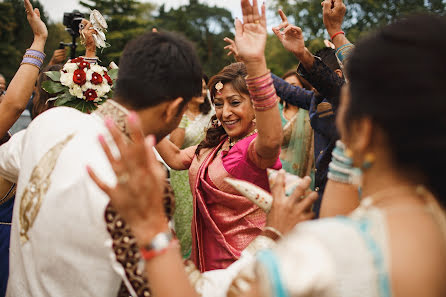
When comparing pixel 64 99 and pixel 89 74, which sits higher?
pixel 89 74

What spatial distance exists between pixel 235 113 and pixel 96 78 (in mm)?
955

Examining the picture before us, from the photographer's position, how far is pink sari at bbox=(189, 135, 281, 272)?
2.29m

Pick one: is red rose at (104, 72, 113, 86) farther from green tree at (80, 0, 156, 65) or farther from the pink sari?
green tree at (80, 0, 156, 65)

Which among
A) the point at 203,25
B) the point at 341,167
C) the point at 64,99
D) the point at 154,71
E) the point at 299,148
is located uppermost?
the point at 154,71

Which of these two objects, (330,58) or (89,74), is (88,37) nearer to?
(89,74)

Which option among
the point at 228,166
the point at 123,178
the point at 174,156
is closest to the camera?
the point at 123,178

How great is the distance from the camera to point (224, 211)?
239 cm

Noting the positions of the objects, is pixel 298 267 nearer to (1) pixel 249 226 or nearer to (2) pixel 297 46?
(1) pixel 249 226

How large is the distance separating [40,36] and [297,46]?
159cm

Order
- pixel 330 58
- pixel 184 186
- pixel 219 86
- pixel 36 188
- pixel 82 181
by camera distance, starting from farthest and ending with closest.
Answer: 1. pixel 184 186
2. pixel 330 58
3. pixel 219 86
4. pixel 36 188
5. pixel 82 181

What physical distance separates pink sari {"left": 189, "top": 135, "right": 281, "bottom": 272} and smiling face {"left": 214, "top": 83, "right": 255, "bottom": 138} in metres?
Answer: 0.15

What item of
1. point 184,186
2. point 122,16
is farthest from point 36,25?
point 122,16

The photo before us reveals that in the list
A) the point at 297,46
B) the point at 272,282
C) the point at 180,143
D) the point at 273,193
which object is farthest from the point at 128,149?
the point at 180,143

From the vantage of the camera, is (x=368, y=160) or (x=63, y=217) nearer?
(x=368, y=160)
